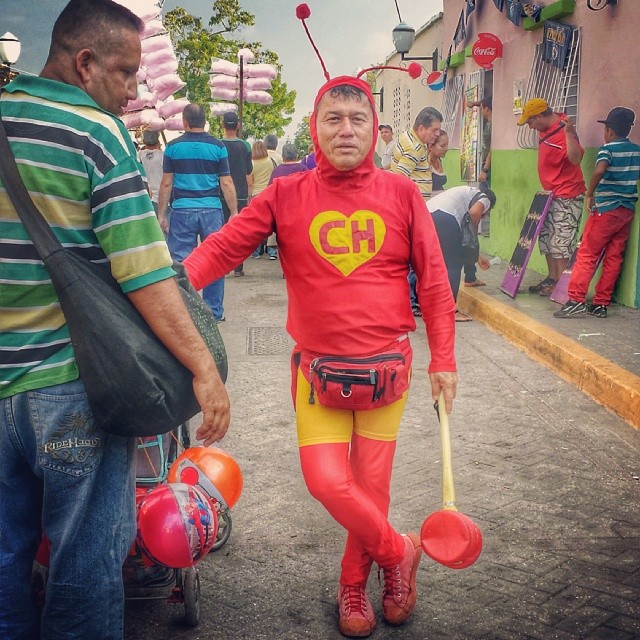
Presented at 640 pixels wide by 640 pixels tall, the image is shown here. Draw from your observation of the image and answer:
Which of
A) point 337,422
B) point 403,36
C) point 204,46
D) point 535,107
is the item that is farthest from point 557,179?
point 204,46

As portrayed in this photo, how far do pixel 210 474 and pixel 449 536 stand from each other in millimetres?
906

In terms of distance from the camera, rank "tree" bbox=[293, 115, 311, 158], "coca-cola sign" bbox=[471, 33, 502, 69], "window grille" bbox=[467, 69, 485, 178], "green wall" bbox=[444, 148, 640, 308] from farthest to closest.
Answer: "tree" bbox=[293, 115, 311, 158], "window grille" bbox=[467, 69, 485, 178], "coca-cola sign" bbox=[471, 33, 502, 69], "green wall" bbox=[444, 148, 640, 308]

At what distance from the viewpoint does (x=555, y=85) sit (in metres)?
11.4

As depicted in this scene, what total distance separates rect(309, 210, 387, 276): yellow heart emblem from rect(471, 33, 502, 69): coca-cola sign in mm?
11434

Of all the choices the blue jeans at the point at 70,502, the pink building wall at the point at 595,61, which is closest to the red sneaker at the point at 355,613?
the blue jeans at the point at 70,502

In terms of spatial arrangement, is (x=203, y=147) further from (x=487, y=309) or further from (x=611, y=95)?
(x=611, y=95)

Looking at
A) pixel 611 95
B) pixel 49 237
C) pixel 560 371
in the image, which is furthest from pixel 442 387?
pixel 611 95

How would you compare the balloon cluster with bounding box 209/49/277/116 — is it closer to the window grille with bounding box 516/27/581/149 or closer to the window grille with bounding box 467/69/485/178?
the window grille with bounding box 467/69/485/178

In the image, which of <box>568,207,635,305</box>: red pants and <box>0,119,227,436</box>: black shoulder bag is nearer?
<box>0,119,227,436</box>: black shoulder bag

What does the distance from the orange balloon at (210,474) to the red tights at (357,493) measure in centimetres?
32

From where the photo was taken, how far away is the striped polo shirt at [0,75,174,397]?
6.98ft

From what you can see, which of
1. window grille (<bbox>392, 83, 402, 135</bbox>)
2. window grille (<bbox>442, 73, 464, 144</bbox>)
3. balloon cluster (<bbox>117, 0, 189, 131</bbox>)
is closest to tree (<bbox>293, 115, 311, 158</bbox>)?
window grille (<bbox>392, 83, 402, 135</bbox>)

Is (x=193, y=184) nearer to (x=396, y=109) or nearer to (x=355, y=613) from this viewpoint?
(x=355, y=613)

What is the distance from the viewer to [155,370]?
224cm
